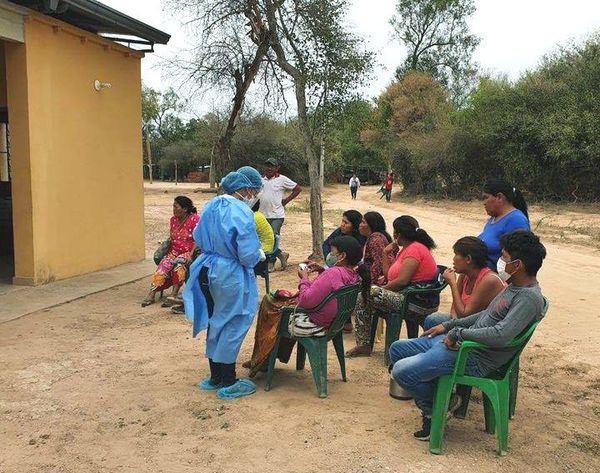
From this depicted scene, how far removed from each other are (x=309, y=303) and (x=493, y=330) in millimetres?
1333

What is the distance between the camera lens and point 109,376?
448cm

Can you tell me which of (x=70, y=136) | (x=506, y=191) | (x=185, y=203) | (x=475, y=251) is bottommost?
(x=475, y=251)

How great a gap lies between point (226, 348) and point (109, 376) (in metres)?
1.08

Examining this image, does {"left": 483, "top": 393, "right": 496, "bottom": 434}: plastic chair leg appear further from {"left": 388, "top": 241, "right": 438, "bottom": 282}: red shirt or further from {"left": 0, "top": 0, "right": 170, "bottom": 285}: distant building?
{"left": 0, "top": 0, "right": 170, "bottom": 285}: distant building

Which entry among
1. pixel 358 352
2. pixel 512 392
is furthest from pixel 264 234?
pixel 512 392

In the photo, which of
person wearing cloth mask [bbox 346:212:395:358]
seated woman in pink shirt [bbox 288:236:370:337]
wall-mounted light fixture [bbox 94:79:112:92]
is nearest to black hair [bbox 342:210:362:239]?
person wearing cloth mask [bbox 346:212:395:358]

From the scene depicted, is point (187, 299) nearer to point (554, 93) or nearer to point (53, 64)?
point (53, 64)

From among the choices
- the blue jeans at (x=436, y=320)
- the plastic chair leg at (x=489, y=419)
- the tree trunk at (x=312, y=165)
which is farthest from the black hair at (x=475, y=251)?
the tree trunk at (x=312, y=165)

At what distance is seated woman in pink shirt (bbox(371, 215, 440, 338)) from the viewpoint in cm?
452

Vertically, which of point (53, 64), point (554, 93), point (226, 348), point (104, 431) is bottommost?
point (104, 431)

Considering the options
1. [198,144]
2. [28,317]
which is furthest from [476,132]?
[198,144]

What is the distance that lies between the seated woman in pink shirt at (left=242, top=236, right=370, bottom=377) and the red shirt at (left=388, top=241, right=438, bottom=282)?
0.45 m

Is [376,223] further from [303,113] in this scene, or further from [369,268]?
[303,113]

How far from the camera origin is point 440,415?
3.20m
